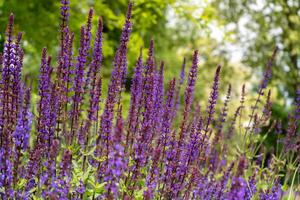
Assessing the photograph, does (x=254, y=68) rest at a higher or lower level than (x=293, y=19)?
lower

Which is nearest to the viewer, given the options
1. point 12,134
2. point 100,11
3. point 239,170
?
point 239,170

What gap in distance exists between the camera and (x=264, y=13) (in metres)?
20.7

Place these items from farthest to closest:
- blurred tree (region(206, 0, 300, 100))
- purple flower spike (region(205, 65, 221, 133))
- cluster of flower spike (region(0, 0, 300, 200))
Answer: blurred tree (region(206, 0, 300, 100))
purple flower spike (region(205, 65, 221, 133))
cluster of flower spike (region(0, 0, 300, 200))

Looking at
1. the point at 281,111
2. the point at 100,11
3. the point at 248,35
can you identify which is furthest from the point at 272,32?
the point at 100,11

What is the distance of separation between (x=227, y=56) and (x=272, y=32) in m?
2.46

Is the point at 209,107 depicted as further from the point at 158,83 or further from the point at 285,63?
the point at 285,63

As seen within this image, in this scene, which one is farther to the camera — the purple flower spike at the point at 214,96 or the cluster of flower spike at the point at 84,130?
the purple flower spike at the point at 214,96

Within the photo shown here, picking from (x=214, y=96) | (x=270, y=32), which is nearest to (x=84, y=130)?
(x=214, y=96)

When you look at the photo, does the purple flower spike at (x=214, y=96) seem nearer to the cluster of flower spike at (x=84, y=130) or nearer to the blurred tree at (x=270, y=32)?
the cluster of flower spike at (x=84, y=130)

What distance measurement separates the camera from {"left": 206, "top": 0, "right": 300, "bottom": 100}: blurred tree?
20.4 m

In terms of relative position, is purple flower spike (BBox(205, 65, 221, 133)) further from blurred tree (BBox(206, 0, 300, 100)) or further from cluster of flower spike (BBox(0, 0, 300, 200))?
blurred tree (BBox(206, 0, 300, 100))

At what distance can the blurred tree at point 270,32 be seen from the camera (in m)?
20.4

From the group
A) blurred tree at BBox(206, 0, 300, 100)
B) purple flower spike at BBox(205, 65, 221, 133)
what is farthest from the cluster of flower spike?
blurred tree at BBox(206, 0, 300, 100)

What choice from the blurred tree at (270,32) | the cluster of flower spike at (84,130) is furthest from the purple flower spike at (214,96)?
the blurred tree at (270,32)
